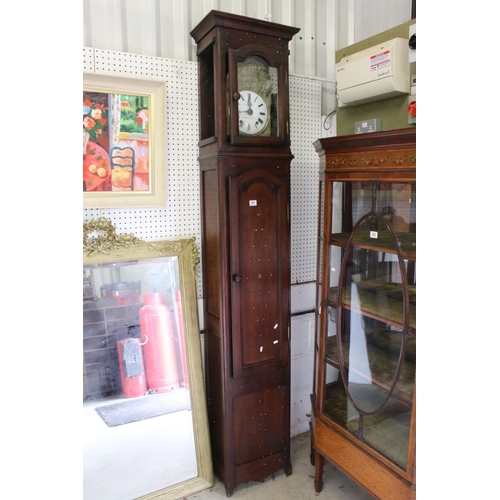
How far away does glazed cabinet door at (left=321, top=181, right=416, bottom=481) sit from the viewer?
164 centimetres

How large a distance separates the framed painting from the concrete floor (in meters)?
1.40

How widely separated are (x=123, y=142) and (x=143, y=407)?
1199 millimetres

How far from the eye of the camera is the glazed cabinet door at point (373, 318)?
1.64 m

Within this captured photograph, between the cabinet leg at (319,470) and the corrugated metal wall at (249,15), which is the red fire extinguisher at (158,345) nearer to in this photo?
the cabinet leg at (319,470)

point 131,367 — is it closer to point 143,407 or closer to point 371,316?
point 143,407

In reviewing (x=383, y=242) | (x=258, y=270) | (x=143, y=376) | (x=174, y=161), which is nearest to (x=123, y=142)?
(x=174, y=161)

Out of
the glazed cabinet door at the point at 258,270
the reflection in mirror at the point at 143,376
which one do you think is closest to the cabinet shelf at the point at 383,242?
the glazed cabinet door at the point at 258,270

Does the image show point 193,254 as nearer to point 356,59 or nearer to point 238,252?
point 238,252

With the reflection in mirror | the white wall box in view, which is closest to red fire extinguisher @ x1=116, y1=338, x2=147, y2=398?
the reflection in mirror

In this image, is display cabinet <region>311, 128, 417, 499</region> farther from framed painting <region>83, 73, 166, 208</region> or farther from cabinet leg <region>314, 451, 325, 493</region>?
framed painting <region>83, 73, 166, 208</region>

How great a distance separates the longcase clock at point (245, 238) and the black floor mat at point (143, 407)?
0.58ft
